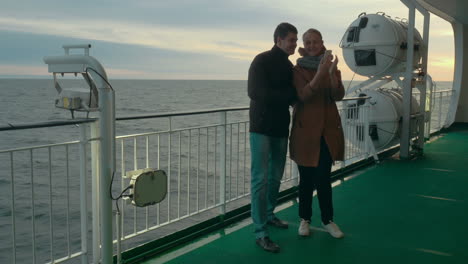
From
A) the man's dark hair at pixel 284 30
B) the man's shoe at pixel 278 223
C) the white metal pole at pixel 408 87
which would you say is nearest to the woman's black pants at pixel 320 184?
the man's shoe at pixel 278 223

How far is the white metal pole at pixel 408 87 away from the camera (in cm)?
663

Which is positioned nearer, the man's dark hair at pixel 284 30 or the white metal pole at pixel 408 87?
the man's dark hair at pixel 284 30

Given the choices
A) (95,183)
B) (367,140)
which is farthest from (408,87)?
(95,183)

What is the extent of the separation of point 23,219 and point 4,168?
7570 mm

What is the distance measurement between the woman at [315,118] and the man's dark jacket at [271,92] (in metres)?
0.13

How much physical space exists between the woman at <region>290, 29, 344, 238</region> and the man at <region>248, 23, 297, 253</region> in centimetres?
13

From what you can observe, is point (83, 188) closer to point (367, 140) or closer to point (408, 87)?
point (367, 140)

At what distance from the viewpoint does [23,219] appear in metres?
11.1

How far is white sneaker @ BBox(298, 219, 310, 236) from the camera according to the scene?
3.51m

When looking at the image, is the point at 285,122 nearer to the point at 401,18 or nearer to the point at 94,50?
the point at 94,50

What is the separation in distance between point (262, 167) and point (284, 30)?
3.12 ft

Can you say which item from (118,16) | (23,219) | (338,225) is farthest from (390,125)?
(118,16)

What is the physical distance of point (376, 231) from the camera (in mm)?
3701

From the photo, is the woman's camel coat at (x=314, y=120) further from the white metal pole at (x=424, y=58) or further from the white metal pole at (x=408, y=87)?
the white metal pole at (x=424, y=58)
